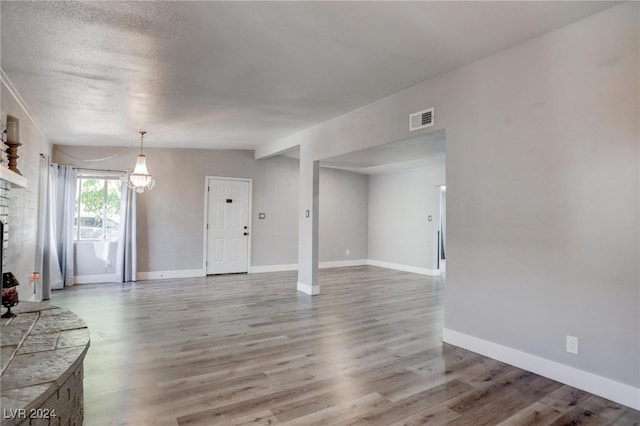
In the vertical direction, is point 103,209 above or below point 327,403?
above

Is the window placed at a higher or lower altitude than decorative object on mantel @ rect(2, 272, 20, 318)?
higher

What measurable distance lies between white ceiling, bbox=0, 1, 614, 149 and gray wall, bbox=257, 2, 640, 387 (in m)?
0.28

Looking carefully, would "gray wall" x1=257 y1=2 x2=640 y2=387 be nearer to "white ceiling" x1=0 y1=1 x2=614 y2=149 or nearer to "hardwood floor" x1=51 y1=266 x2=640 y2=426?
"white ceiling" x1=0 y1=1 x2=614 y2=149

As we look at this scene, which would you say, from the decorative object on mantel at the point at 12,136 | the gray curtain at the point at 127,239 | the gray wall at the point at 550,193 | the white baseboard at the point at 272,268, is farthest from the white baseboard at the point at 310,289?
the decorative object on mantel at the point at 12,136

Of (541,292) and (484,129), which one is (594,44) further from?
(541,292)

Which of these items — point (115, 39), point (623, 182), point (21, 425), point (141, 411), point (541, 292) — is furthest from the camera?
point (541, 292)

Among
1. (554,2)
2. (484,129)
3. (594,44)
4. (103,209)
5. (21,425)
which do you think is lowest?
(21,425)

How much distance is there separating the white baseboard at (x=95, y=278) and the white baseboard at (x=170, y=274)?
0.43 meters

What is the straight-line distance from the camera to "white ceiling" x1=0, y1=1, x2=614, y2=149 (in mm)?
2402

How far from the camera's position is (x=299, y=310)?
4887 millimetres

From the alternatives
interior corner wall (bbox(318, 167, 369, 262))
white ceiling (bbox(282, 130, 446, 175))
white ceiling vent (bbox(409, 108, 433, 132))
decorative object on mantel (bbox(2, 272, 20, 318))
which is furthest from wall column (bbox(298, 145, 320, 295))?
decorative object on mantel (bbox(2, 272, 20, 318))

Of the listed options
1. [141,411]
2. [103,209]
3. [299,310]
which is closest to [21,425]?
[141,411]

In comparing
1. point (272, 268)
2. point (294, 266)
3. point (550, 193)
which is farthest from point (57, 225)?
point (550, 193)

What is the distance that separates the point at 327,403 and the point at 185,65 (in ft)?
10.0
